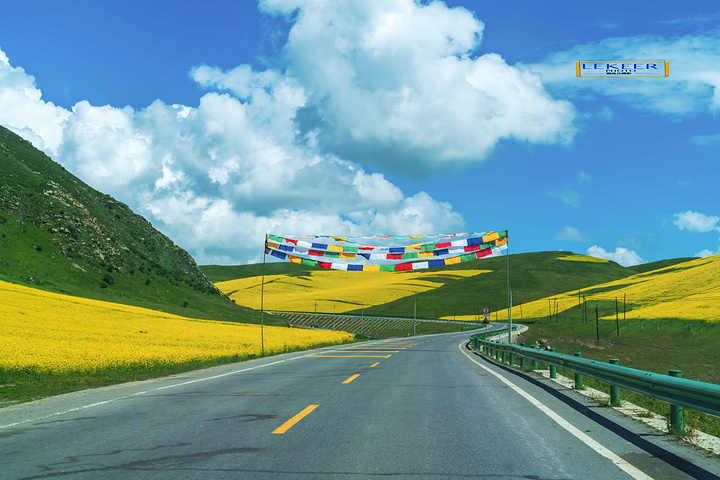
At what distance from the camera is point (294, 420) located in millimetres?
7906

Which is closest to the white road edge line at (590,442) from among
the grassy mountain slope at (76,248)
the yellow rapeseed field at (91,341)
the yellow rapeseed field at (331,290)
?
the yellow rapeseed field at (91,341)

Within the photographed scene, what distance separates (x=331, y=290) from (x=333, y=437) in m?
142

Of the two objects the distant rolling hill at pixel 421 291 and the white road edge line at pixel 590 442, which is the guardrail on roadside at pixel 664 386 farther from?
the distant rolling hill at pixel 421 291

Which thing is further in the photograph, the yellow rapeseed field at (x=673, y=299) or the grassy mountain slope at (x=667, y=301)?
the grassy mountain slope at (x=667, y=301)

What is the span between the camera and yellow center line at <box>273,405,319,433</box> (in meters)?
7.27

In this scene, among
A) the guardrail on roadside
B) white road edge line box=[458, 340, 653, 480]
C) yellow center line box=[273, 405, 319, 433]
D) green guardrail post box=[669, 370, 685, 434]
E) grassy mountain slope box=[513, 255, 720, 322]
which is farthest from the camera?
grassy mountain slope box=[513, 255, 720, 322]

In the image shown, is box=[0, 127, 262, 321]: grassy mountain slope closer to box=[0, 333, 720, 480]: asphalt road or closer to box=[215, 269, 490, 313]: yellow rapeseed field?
box=[215, 269, 490, 313]: yellow rapeseed field

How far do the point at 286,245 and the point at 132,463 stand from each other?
1092 inches

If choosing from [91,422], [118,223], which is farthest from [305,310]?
[91,422]

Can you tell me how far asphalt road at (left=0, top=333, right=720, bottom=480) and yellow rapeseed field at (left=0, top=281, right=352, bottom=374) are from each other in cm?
422

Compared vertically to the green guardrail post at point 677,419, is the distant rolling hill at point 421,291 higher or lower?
higher

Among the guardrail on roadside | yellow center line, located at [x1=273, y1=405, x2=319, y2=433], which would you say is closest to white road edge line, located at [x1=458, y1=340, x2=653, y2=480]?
the guardrail on roadside

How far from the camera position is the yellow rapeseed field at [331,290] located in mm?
122775

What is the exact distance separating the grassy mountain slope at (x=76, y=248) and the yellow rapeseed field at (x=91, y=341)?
1060 inches
